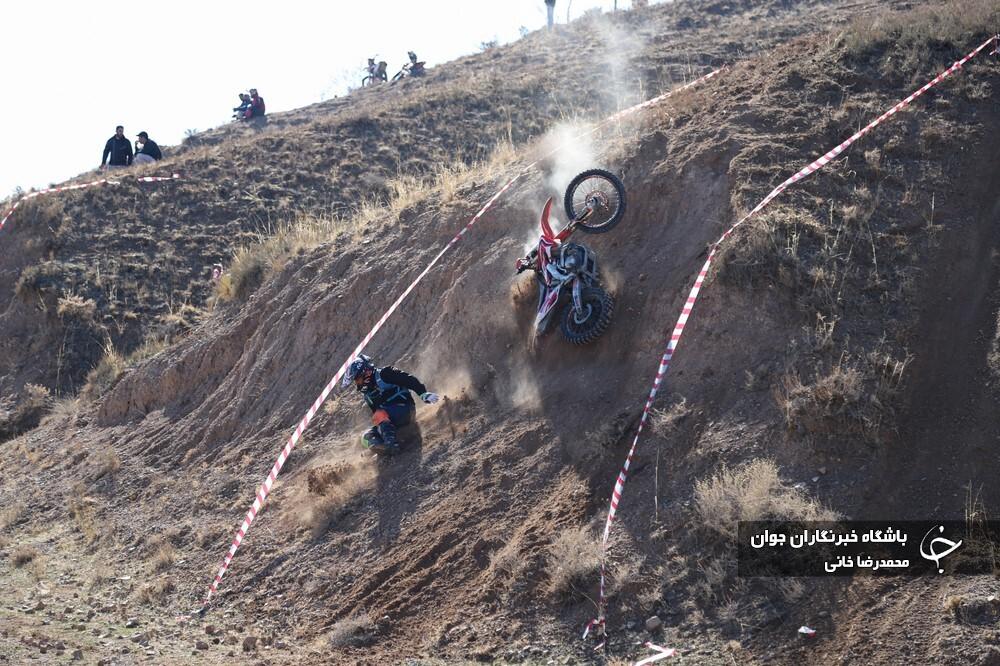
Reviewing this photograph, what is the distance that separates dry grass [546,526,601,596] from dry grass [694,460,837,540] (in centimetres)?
101

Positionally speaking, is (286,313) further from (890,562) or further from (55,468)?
(890,562)

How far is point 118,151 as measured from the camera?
26.0 meters

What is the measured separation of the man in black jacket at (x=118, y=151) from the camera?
25750 mm

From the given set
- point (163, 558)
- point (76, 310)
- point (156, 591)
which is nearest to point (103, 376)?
point (76, 310)

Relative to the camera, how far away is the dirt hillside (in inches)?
316

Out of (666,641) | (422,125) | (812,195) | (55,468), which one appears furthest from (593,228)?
(422,125)

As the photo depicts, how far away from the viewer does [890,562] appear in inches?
291

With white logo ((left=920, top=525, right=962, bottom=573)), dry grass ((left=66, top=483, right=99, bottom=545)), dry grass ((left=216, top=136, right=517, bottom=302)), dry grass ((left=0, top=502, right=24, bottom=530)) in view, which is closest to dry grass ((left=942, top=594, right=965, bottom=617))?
white logo ((left=920, top=525, right=962, bottom=573))

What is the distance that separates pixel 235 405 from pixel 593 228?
6472 mm

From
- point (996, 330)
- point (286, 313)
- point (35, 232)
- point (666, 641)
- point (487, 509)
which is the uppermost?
point (35, 232)

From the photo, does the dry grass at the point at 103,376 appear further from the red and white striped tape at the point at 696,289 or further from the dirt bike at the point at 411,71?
the dirt bike at the point at 411,71

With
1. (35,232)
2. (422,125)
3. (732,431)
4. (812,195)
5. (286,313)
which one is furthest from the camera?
(422,125)

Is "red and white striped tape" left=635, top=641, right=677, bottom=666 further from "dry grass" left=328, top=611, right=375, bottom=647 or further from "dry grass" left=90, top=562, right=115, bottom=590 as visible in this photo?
"dry grass" left=90, top=562, right=115, bottom=590

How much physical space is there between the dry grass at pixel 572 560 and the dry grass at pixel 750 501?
1.01 m
